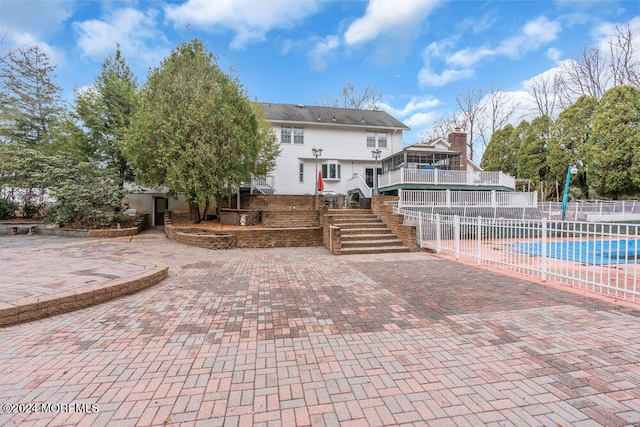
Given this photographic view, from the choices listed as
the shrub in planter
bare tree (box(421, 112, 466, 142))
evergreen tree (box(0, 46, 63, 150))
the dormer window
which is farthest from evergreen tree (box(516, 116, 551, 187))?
the shrub in planter

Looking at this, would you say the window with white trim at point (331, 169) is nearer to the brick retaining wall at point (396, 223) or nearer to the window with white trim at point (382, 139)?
the window with white trim at point (382, 139)

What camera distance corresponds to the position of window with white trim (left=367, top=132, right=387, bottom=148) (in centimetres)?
2086

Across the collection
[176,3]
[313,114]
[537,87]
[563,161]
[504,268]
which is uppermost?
[537,87]

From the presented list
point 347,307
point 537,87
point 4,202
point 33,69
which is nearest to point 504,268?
point 347,307

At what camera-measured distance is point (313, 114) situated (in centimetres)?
2112

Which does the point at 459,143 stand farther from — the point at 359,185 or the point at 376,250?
the point at 376,250

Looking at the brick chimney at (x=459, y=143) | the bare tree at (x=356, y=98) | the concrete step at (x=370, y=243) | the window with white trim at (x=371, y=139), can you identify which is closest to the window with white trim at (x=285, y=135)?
the window with white trim at (x=371, y=139)

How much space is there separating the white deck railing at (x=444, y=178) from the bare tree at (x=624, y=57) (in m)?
17.7

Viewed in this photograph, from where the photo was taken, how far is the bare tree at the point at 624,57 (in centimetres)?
2362

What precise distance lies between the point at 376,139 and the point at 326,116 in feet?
13.7

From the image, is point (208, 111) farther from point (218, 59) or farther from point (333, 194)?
point (333, 194)

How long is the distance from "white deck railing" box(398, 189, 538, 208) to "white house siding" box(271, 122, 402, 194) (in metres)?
5.83

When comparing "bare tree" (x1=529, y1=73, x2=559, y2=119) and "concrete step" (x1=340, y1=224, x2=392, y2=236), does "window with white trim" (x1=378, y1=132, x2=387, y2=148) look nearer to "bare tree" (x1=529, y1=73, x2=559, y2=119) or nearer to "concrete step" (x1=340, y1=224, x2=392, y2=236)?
"concrete step" (x1=340, y1=224, x2=392, y2=236)

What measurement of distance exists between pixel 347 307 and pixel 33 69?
2506cm
